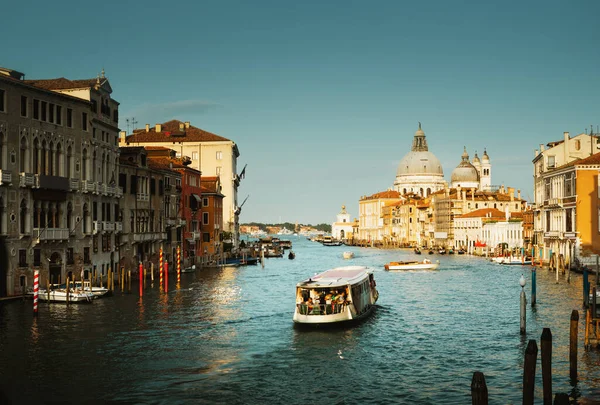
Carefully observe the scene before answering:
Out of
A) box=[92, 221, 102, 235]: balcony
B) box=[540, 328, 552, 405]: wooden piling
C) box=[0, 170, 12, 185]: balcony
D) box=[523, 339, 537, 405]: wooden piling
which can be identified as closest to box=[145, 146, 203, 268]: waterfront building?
box=[92, 221, 102, 235]: balcony

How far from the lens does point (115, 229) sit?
143 ft

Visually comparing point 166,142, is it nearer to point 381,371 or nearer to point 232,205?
point 232,205

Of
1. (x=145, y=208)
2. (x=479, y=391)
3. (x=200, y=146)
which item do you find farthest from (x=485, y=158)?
(x=479, y=391)

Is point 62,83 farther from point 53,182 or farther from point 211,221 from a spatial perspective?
point 211,221

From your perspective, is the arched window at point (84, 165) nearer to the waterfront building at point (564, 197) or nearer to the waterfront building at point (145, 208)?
the waterfront building at point (145, 208)

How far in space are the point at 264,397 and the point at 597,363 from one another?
30.5 ft

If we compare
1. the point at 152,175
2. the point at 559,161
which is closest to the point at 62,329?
the point at 152,175

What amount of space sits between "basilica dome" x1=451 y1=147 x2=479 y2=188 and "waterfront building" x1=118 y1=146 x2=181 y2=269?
11588cm

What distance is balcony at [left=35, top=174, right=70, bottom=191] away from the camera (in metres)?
34.0

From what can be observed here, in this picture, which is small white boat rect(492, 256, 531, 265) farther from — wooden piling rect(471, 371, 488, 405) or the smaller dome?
the smaller dome

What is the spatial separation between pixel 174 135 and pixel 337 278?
53.7 meters

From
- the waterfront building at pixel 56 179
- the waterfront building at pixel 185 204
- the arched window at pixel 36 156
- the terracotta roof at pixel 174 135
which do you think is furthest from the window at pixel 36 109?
the terracotta roof at pixel 174 135

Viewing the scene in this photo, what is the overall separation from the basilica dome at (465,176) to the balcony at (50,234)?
445 ft

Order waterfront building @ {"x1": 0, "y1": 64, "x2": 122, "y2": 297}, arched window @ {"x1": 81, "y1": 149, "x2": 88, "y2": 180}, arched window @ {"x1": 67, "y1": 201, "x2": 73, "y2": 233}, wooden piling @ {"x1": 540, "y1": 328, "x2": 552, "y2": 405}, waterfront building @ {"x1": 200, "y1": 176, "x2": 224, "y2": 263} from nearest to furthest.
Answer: wooden piling @ {"x1": 540, "y1": 328, "x2": 552, "y2": 405}, waterfront building @ {"x1": 0, "y1": 64, "x2": 122, "y2": 297}, arched window @ {"x1": 67, "y1": 201, "x2": 73, "y2": 233}, arched window @ {"x1": 81, "y1": 149, "x2": 88, "y2": 180}, waterfront building @ {"x1": 200, "y1": 176, "x2": 224, "y2": 263}
